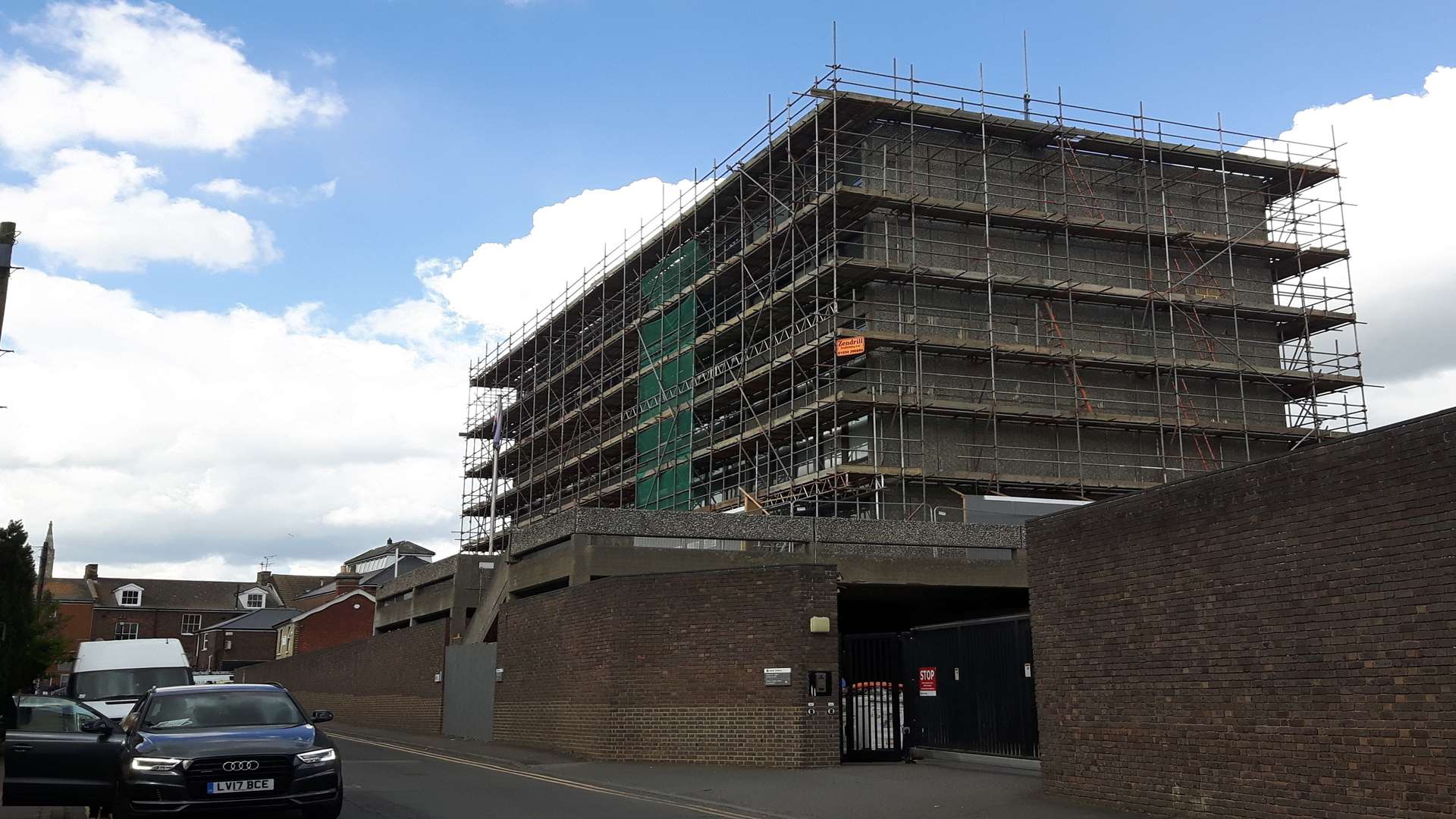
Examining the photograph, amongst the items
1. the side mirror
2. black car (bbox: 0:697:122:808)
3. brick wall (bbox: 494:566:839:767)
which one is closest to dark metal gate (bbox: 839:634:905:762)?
brick wall (bbox: 494:566:839:767)

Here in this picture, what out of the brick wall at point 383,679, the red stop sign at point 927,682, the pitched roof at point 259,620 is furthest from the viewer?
the pitched roof at point 259,620

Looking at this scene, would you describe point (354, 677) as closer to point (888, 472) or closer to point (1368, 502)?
point (888, 472)

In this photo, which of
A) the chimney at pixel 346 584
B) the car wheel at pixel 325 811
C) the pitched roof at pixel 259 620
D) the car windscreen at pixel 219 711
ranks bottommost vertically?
the car wheel at pixel 325 811

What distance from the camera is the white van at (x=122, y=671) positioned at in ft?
72.3

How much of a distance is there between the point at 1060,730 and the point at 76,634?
8099 centimetres

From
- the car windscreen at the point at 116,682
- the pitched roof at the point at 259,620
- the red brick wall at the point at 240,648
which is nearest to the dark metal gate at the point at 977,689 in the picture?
the car windscreen at the point at 116,682

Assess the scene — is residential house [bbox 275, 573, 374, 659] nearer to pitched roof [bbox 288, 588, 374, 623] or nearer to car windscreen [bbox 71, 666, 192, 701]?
pitched roof [bbox 288, 588, 374, 623]

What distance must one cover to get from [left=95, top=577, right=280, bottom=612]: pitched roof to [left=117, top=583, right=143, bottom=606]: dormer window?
33 centimetres

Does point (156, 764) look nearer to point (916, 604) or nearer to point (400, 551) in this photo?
point (916, 604)

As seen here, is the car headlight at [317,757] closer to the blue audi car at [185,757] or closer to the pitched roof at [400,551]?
the blue audi car at [185,757]

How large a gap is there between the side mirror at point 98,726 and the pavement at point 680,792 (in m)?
1.04

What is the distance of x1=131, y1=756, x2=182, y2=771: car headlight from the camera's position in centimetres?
1059

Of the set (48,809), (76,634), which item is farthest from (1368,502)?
(76,634)

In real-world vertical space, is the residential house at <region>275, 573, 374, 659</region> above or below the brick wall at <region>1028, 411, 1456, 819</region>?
above
